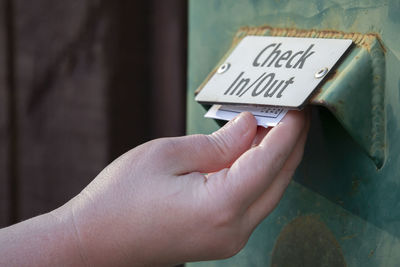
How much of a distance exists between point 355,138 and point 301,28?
157 mm

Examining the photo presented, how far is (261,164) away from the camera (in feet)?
2.04

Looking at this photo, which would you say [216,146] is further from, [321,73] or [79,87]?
[79,87]

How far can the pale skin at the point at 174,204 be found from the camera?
62 cm

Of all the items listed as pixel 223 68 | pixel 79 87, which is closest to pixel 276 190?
pixel 223 68

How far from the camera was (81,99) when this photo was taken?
1312 mm

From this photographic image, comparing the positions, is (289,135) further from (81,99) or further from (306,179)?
(81,99)

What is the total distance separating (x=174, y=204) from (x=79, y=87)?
748mm

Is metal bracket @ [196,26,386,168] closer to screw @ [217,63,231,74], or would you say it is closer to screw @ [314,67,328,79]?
screw @ [314,67,328,79]

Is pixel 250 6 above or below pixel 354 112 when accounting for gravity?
above

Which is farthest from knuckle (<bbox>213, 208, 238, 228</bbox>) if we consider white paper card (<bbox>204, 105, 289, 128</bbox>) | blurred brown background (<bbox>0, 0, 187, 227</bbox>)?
blurred brown background (<bbox>0, 0, 187, 227</bbox>)

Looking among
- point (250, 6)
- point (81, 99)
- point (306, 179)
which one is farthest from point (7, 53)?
point (306, 179)

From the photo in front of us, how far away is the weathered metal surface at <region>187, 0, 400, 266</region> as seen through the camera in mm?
Result: 636

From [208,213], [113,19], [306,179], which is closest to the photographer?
[208,213]

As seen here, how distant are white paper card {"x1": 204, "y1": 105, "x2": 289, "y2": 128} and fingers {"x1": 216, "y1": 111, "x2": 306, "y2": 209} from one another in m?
0.01
